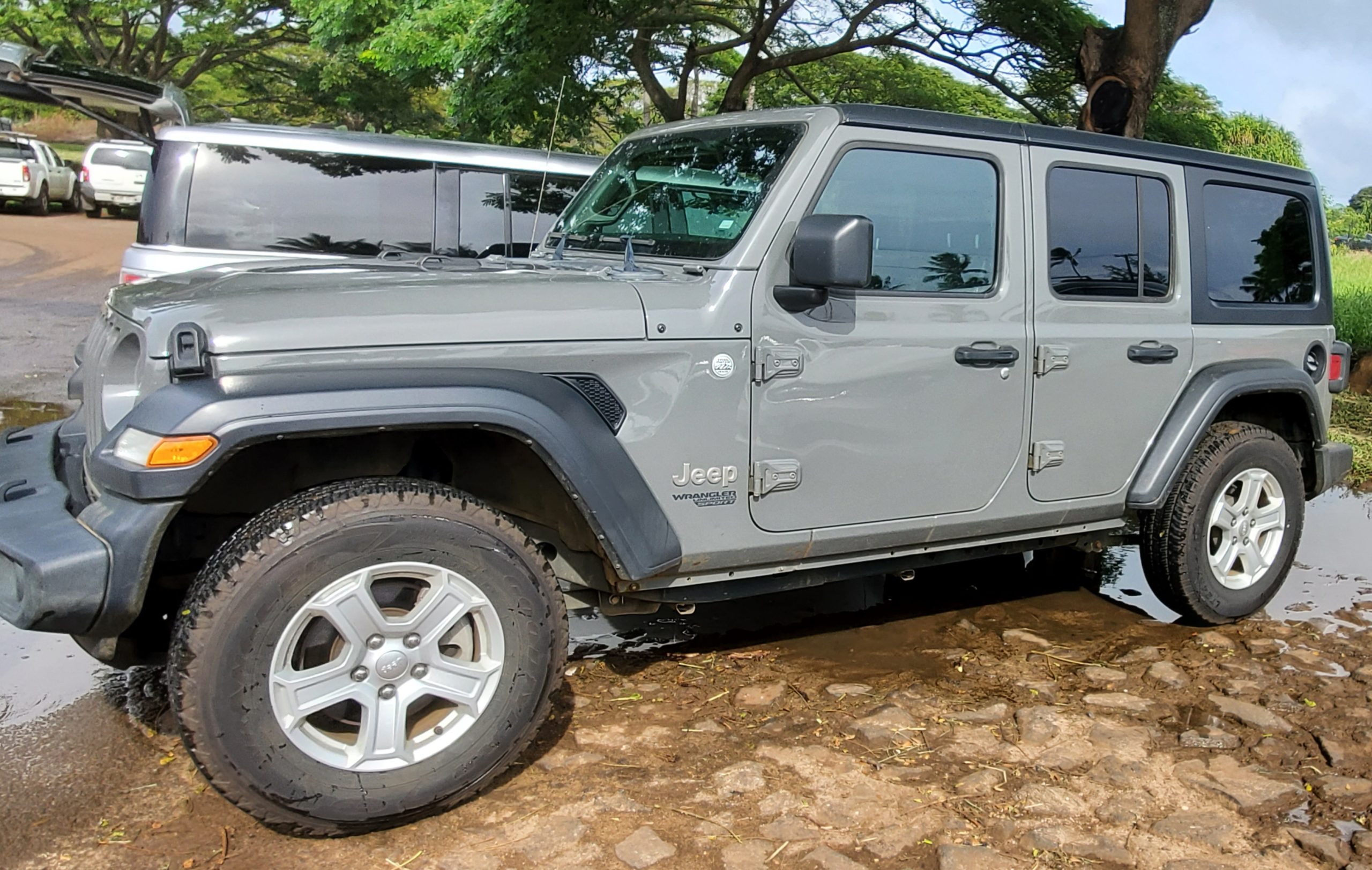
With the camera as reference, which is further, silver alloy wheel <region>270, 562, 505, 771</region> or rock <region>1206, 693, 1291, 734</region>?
rock <region>1206, 693, 1291, 734</region>

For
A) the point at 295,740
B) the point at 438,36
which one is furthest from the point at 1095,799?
the point at 438,36

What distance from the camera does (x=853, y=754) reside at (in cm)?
357

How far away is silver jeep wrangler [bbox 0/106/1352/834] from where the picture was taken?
2797 mm

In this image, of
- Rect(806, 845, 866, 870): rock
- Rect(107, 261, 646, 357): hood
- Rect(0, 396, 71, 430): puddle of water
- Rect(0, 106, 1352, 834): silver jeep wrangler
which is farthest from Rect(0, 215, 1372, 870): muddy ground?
Rect(0, 396, 71, 430): puddle of water

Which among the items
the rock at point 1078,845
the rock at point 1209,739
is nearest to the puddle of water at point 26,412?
the rock at point 1078,845

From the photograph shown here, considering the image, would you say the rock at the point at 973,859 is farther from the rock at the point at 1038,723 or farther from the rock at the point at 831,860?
the rock at the point at 1038,723

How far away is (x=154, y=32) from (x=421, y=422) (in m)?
30.9

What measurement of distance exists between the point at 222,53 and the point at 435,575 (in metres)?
28.4

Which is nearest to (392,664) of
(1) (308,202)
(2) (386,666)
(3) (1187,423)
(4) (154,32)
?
(2) (386,666)

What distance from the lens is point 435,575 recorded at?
2.98m

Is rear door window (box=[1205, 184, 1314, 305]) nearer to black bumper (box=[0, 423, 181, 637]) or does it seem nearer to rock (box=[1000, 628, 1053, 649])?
rock (box=[1000, 628, 1053, 649])

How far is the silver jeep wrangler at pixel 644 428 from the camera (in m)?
2.80

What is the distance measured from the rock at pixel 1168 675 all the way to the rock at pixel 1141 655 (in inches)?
2.2

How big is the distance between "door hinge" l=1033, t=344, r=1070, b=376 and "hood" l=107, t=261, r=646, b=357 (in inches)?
61.2
